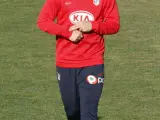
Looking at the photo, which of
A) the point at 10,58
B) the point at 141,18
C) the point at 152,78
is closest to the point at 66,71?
the point at 152,78

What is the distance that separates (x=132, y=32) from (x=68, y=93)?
8693 mm

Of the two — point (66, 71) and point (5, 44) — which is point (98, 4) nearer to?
point (66, 71)

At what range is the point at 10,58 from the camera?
1314cm

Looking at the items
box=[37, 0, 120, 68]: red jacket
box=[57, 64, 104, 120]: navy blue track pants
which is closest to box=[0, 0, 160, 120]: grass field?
box=[57, 64, 104, 120]: navy blue track pants

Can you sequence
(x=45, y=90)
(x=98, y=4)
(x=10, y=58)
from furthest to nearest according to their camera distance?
(x=10, y=58), (x=45, y=90), (x=98, y=4)

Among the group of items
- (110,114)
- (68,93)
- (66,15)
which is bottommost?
(110,114)

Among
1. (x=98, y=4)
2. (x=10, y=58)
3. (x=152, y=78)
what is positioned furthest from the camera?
(x=10, y=58)

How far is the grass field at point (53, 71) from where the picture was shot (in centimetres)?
988

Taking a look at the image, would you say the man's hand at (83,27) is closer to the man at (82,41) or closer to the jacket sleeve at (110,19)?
the man at (82,41)

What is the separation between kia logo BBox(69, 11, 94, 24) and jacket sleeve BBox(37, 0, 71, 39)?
0.40ft

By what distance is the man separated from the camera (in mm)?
7066

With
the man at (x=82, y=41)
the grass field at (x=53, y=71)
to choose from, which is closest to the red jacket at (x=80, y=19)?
→ the man at (x=82, y=41)

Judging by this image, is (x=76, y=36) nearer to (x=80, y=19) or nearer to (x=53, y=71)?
(x=80, y=19)

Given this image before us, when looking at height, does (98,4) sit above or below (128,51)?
above
